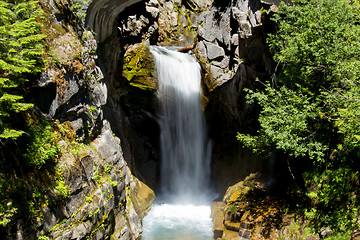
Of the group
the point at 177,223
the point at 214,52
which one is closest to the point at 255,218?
the point at 177,223

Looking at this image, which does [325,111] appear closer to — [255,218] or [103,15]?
[255,218]

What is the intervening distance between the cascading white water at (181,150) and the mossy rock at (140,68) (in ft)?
1.77

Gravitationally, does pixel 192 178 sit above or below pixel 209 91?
below

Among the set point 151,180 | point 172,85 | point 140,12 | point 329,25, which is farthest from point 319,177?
point 140,12

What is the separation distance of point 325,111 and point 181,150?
33.6 feet

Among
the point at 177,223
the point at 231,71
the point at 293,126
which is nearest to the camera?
the point at 293,126

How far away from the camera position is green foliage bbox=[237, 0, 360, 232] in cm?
830

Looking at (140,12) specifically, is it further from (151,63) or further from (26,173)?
(26,173)

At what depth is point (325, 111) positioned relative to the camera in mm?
9398

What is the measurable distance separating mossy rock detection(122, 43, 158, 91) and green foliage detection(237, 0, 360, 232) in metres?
7.21

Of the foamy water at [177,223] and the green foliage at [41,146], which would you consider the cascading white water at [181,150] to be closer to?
the foamy water at [177,223]

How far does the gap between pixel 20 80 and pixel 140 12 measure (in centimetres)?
1554

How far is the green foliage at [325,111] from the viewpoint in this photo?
→ 8.30 metres

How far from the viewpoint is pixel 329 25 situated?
9.12m
